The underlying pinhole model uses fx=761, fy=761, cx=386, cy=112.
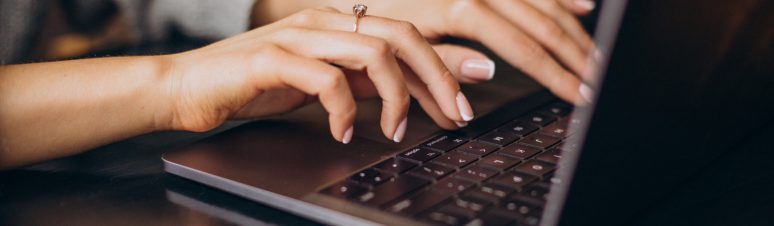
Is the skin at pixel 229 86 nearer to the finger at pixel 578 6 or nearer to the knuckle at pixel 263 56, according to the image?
the knuckle at pixel 263 56

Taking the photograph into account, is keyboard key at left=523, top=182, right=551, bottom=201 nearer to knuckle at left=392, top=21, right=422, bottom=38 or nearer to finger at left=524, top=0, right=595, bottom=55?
knuckle at left=392, top=21, right=422, bottom=38

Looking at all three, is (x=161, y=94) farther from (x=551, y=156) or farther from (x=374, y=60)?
(x=551, y=156)

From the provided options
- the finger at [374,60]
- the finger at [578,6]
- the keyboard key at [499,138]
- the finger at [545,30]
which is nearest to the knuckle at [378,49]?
the finger at [374,60]

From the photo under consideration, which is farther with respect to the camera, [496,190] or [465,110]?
[465,110]

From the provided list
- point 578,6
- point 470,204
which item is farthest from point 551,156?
point 578,6

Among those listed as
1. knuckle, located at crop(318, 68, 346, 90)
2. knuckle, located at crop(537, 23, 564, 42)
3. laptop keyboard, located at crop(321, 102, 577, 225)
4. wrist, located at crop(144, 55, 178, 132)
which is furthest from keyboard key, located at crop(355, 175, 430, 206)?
knuckle, located at crop(537, 23, 564, 42)

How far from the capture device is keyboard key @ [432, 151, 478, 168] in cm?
55

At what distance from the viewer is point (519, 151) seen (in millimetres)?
578

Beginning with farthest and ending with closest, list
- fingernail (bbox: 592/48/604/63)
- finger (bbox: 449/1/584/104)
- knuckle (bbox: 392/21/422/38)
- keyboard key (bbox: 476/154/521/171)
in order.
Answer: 1. finger (bbox: 449/1/584/104)
2. knuckle (bbox: 392/21/422/38)
3. keyboard key (bbox: 476/154/521/171)
4. fingernail (bbox: 592/48/604/63)

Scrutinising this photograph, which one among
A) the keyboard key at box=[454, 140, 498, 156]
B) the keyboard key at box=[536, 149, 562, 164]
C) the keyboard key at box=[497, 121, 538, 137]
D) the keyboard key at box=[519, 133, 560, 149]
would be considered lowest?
the keyboard key at box=[454, 140, 498, 156]

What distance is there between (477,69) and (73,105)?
14.1 inches

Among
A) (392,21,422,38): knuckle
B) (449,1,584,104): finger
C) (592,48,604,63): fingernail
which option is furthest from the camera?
(449,1,584,104): finger

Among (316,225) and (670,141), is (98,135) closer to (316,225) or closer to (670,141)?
(316,225)

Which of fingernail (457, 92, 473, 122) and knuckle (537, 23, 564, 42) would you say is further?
knuckle (537, 23, 564, 42)
